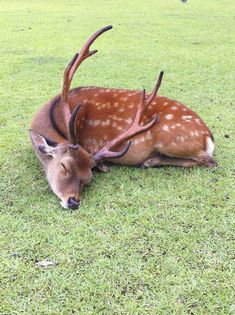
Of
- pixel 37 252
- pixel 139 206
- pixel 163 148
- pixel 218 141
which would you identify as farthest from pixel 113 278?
pixel 218 141

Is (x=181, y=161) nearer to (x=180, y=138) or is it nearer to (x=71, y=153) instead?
(x=180, y=138)

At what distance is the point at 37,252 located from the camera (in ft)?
8.14

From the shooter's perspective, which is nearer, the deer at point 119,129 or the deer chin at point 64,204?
the deer chin at point 64,204

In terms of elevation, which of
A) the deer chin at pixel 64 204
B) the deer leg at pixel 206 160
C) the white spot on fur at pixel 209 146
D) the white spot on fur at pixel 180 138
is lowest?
the deer leg at pixel 206 160

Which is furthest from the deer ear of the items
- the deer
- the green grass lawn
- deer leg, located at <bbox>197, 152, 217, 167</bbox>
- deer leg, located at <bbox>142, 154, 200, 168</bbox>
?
deer leg, located at <bbox>197, 152, 217, 167</bbox>

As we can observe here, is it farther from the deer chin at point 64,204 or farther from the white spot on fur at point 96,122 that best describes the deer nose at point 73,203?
the white spot on fur at point 96,122

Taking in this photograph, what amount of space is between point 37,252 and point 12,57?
5.04m

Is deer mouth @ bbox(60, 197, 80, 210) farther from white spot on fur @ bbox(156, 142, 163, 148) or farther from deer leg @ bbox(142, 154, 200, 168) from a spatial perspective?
white spot on fur @ bbox(156, 142, 163, 148)

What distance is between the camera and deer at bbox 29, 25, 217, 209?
128 inches

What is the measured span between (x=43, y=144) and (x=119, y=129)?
2.10ft

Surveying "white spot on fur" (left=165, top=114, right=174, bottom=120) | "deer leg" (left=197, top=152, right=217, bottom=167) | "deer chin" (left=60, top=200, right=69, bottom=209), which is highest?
"white spot on fur" (left=165, top=114, right=174, bottom=120)

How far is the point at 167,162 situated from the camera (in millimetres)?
3496

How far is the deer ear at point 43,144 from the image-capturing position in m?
3.18

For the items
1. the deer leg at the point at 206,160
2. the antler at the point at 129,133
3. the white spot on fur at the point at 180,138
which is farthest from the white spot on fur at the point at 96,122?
the deer leg at the point at 206,160
